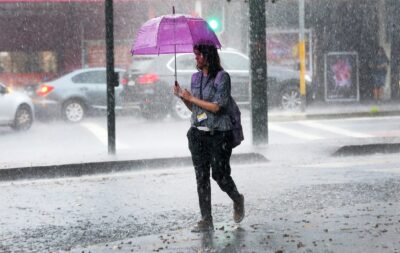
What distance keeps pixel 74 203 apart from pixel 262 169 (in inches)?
139

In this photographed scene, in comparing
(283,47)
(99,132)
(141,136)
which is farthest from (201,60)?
(283,47)

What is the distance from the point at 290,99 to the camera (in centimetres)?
2397

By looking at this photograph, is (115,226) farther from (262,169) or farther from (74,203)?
(262,169)

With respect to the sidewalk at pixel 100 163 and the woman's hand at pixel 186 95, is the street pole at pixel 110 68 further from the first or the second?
the woman's hand at pixel 186 95

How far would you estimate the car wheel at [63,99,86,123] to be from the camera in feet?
74.8

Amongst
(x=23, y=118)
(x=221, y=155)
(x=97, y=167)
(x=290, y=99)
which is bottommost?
(x=97, y=167)

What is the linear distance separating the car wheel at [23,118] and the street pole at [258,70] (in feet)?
25.2

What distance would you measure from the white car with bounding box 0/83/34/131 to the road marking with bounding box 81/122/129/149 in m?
1.50

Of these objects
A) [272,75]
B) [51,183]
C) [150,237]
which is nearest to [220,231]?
[150,237]

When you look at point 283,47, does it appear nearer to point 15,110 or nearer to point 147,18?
point 147,18

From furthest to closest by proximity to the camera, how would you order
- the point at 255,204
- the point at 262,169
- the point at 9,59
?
the point at 9,59 → the point at 262,169 → the point at 255,204

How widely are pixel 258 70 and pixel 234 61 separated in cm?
845

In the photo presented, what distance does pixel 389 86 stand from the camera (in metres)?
28.9

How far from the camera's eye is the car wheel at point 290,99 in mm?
23891
